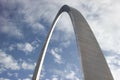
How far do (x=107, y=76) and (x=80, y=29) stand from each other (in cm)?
649

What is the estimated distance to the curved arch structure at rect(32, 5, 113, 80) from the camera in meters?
25.3

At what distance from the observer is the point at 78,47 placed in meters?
26.5

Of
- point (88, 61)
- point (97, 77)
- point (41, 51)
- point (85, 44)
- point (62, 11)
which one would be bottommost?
point (97, 77)

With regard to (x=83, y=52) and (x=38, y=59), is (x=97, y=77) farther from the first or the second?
(x=38, y=59)

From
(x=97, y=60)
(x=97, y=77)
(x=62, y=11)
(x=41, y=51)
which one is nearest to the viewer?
(x=97, y=77)

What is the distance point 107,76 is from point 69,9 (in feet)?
37.2

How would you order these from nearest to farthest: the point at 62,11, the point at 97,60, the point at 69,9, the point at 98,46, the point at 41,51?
1. the point at 97,60
2. the point at 98,46
3. the point at 69,9
4. the point at 62,11
5. the point at 41,51

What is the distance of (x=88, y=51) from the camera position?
2766 centimetres

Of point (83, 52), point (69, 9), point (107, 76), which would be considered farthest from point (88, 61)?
point (69, 9)

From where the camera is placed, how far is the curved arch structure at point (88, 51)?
83.2 feet

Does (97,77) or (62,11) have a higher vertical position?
(62,11)

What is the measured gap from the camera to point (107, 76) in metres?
27.2

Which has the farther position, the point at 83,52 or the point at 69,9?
the point at 69,9

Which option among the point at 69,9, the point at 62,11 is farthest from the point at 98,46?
the point at 62,11
